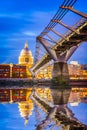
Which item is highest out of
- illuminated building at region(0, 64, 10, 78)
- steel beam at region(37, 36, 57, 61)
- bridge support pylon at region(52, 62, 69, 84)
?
illuminated building at region(0, 64, 10, 78)

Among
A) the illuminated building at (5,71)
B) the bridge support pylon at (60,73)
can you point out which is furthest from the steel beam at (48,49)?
the illuminated building at (5,71)

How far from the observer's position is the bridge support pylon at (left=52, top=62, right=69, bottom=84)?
81000mm

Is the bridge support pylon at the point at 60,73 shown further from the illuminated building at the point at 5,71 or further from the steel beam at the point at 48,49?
the illuminated building at the point at 5,71

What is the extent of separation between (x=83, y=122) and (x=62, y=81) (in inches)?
2589

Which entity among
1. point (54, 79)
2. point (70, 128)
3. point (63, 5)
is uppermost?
point (63, 5)

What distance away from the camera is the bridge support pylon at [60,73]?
81.0 meters

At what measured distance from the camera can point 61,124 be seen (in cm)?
1391

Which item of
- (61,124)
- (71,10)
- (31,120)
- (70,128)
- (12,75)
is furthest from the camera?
(12,75)

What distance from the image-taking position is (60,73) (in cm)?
8181

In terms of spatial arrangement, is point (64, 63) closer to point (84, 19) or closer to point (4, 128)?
point (84, 19)

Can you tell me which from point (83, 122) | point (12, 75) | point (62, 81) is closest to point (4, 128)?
point (83, 122)

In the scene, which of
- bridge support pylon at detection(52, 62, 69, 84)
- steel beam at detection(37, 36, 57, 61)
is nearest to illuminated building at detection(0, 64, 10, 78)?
steel beam at detection(37, 36, 57, 61)

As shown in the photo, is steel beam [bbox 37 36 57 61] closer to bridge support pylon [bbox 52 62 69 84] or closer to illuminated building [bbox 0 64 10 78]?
bridge support pylon [bbox 52 62 69 84]

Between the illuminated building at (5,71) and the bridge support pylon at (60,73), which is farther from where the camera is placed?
the illuminated building at (5,71)
